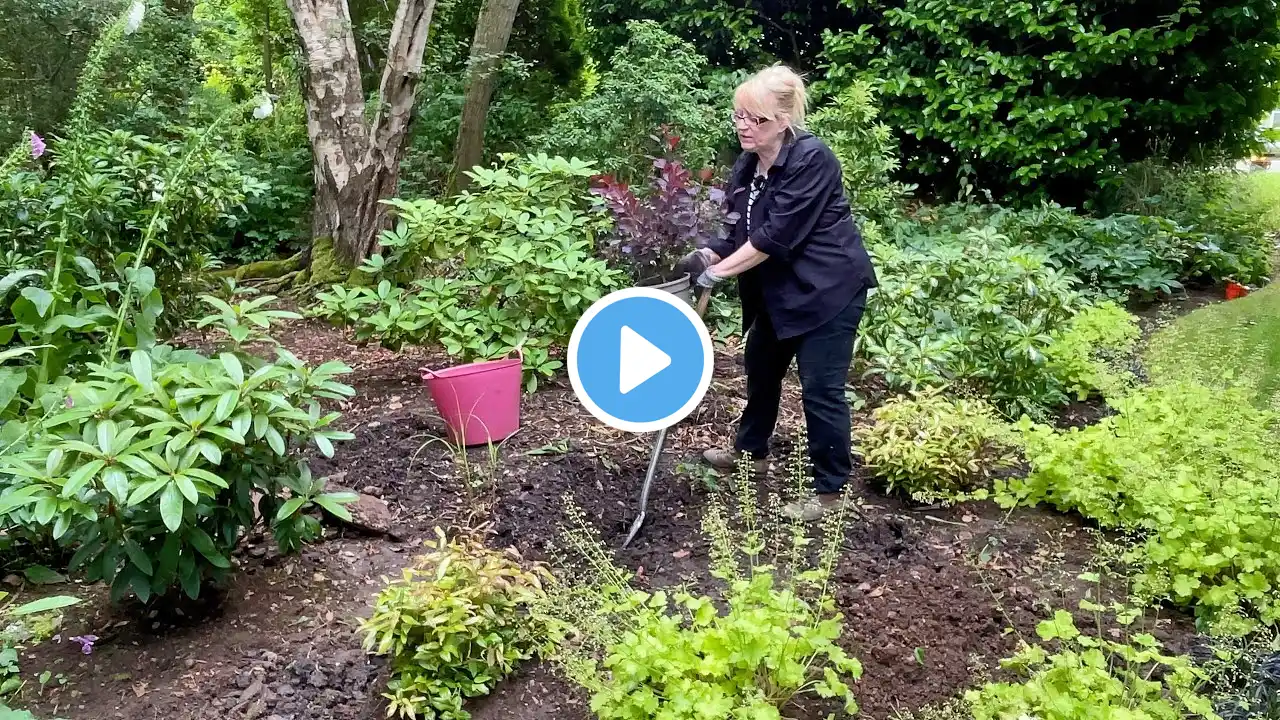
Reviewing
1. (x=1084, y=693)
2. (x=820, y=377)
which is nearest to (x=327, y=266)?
(x=820, y=377)

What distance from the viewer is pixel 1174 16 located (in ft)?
23.3

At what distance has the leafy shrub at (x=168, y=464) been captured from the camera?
2.04 meters

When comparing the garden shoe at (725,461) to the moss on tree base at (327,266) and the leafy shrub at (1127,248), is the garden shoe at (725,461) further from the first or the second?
the leafy shrub at (1127,248)

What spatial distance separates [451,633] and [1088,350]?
12.1 feet

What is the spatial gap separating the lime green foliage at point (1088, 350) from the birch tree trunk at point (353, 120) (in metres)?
4.19

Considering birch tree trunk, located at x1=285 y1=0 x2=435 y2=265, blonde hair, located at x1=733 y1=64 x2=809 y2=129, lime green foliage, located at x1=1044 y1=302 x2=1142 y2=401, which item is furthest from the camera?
birch tree trunk, located at x1=285 y1=0 x2=435 y2=265

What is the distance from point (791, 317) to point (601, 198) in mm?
1974

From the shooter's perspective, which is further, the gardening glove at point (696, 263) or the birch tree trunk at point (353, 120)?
the birch tree trunk at point (353, 120)

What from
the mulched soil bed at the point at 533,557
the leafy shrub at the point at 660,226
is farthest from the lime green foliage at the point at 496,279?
the mulched soil bed at the point at 533,557

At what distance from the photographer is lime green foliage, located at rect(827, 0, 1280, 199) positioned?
7324 mm

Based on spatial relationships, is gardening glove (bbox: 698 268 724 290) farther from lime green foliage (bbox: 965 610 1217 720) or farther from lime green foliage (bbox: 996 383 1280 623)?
lime green foliage (bbox: 965 610 1217 720)

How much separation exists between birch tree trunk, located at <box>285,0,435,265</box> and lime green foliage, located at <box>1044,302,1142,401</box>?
13.7 feet

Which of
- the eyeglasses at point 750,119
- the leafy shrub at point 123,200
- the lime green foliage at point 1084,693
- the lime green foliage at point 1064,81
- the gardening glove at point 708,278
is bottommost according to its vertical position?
the lime green foliage at point 1084,693

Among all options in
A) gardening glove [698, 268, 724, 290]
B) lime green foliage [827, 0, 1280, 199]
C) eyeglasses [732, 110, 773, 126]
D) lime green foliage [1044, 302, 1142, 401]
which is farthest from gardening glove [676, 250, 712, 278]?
lime green foliage [827, 0, 1280, 199]
